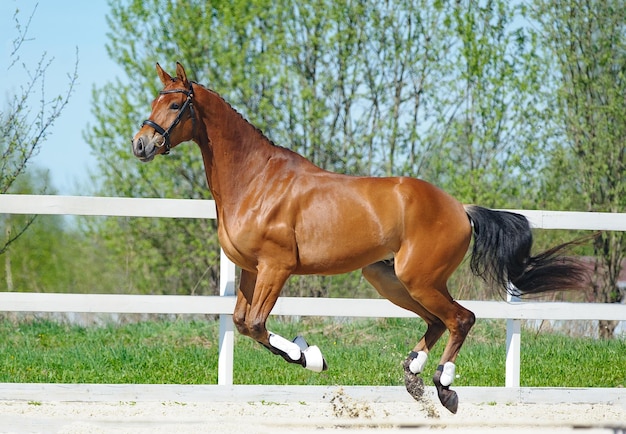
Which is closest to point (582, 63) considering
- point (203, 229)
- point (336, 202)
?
point (203, 229)

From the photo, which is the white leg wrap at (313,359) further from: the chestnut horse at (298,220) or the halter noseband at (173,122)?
the halter noseband at (173,122)

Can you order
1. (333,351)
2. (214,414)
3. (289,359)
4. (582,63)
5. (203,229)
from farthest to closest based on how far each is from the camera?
(203,229) < (582,63) < (333,351) < (214,414) < (289,359)

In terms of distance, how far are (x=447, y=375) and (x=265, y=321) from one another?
1237 millimetres

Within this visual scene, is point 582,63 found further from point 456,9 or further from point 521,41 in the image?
point 456,9

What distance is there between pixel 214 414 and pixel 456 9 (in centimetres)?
910

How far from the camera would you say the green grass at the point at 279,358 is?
6.84 meters

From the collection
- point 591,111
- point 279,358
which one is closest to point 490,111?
point 591,111

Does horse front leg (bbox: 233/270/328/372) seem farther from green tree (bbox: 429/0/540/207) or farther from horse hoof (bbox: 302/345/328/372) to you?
green tree (bbox: 429/0/540/207)

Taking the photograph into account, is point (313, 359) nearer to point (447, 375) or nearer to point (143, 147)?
point (447, 375)

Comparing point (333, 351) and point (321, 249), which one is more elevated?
point (321, 249)

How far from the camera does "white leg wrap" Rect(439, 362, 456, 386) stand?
5.34 m

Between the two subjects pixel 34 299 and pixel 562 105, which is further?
pixel 562 105

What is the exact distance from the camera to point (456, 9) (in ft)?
42.9

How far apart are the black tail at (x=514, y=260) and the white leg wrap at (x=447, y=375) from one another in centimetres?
75
